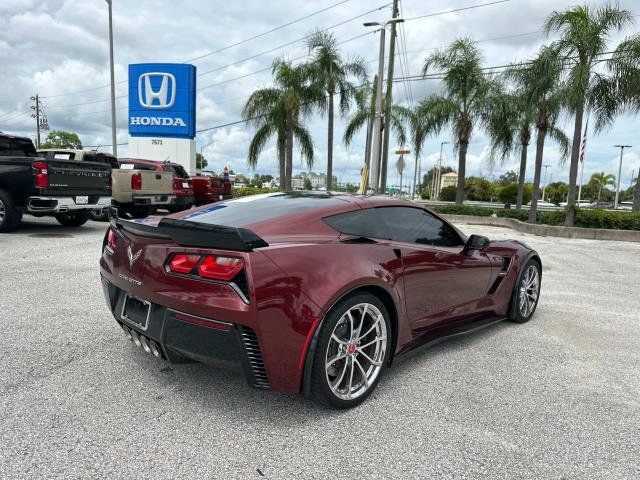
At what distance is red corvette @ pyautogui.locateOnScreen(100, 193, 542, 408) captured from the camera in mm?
2367

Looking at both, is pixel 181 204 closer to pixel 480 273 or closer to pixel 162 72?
pixel 480 273

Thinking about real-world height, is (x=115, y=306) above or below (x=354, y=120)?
below

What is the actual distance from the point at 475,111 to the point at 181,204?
14.0 metres

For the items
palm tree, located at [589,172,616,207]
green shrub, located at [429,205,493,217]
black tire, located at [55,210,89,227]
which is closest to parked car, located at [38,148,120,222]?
black tire, located at [55,210,89,227]

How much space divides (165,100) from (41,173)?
1634cm

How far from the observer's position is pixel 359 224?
10.2 feet

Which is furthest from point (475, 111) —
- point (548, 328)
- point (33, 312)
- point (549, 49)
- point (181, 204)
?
point (33, 312)

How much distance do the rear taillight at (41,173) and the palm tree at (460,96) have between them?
1638cm

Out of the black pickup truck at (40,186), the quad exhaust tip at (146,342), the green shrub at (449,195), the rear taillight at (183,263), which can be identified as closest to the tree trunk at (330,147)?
the black pickup truck at (40,186)

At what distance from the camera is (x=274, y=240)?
2.61 meters

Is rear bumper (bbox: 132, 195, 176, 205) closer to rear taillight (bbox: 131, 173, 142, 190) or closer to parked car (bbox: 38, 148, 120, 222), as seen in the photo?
rear taillight (bbox: 131, 173, 142, 190)

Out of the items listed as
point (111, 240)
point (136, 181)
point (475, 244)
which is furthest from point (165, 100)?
point (475, 244)

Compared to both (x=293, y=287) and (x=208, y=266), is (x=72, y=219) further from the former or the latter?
(x=293, y=287)

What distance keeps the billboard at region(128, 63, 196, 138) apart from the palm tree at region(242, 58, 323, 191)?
286 cm
